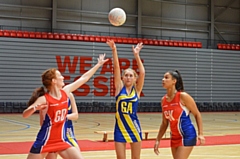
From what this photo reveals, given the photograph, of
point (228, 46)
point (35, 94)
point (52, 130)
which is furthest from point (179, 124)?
point (228, 46)

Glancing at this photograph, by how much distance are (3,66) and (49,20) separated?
4.66m

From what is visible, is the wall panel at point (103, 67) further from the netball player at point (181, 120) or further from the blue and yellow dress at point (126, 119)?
the netball player at point (181, 120)

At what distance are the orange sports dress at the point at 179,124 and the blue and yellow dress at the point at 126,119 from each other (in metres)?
0.70

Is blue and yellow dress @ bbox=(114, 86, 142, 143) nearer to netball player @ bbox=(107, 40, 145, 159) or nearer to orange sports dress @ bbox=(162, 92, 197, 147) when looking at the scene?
netball player @ bbox=(107, 40, 145, 159)

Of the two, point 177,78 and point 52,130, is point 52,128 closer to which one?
point 52,130

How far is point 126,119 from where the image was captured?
6.66 meters

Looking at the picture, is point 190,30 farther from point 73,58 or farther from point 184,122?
point 184,122

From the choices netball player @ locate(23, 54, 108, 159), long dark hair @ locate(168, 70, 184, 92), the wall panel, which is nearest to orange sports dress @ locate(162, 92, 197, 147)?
Answer: long dark hair @ locate(168, 70, 184, 92)

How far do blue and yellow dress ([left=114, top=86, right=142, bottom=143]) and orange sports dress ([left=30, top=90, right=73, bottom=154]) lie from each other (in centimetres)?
137

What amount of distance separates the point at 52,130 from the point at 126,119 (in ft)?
5.21

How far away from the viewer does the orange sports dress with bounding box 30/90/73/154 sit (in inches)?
212

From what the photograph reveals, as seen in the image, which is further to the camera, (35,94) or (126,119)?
(126,119)

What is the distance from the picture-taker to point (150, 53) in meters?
29.1

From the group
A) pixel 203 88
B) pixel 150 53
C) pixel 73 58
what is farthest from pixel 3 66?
pixel 203 88
